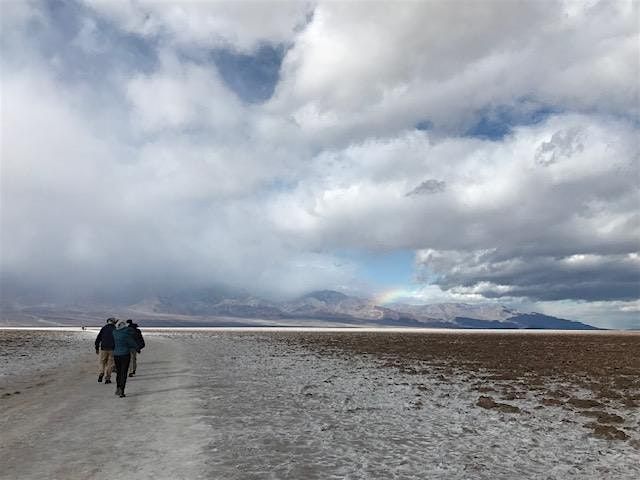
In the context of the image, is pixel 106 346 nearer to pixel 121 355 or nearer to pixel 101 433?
pixel 121 355

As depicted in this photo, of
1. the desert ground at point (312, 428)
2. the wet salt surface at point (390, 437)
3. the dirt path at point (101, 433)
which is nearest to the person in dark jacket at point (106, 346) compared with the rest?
the desert ground at point (312, 428)

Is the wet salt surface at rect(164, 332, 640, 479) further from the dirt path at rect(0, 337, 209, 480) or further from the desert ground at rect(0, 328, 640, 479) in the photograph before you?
the dirt path at rect(0, 337, 209, 480)

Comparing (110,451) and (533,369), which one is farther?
(533,369)

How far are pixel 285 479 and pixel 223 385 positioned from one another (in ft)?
42.8

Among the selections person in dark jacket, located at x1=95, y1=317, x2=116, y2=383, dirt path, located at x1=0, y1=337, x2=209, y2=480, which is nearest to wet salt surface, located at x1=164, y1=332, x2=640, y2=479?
dirt path, located at x1=0, y1=337, x2=209, y2=480

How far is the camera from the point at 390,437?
13.1 m

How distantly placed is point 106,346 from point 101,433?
899 centimetres

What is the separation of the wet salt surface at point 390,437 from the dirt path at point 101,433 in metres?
0.77

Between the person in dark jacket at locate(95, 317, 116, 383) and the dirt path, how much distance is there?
0.84 meters

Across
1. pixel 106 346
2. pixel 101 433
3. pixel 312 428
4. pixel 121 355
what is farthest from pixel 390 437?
pixel 106 346

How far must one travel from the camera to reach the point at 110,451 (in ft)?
34.9

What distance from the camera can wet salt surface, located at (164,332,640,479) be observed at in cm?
1037

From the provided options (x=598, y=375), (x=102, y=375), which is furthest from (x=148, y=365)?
(x=598, y=375)

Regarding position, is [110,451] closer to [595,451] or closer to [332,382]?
[595,451]
